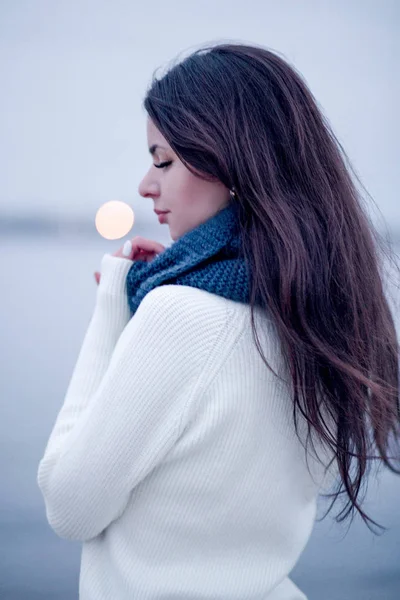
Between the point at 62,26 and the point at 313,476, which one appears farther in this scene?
the point at 62,26

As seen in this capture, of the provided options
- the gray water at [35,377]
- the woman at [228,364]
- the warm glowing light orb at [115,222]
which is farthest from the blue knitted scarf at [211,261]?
the gray water at [35,377]

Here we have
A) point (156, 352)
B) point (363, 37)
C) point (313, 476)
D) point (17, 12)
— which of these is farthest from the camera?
point (363, 37)

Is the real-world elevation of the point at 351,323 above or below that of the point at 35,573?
above

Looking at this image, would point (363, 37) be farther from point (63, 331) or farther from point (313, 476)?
point (313, 476)

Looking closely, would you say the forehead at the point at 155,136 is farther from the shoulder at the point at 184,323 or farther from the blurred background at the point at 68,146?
the blurred background at the point at 68,146

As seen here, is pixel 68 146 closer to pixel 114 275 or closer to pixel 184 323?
pixel 114 275

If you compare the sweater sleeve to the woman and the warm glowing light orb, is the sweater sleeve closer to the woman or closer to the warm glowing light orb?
the woman

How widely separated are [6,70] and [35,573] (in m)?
1.23

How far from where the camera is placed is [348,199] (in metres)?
0.80

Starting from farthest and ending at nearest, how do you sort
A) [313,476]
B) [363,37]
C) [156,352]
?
[363,37] → [313,476] → [156,352]

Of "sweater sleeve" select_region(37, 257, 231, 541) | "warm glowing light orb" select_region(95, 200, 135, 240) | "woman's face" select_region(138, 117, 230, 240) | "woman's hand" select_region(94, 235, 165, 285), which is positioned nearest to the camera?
"sweater sleeve" select_region(37, 257, 231, 541)

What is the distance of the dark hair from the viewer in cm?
69

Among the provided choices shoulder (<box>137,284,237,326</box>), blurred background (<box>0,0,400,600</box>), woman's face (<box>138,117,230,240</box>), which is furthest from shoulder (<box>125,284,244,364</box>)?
blurred background (<box>0,0,400,600</box>)

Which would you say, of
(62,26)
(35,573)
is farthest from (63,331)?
(62,26)
